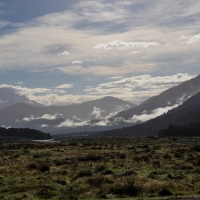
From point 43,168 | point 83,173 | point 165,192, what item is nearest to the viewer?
point 165,192

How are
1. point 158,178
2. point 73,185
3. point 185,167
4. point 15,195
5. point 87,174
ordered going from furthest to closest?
point 185,167, point 87,174, point 158,178, point 73,185, point 15,195

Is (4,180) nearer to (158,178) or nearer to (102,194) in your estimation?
(102,194)

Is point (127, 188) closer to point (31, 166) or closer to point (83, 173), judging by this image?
point (83, 173)

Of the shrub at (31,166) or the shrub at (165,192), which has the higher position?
the shrub at (31,166)

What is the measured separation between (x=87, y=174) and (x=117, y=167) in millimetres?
6242

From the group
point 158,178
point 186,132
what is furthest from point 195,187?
point 186,132

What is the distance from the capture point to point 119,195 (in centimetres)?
2195

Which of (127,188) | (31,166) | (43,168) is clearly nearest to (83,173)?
(43,168)

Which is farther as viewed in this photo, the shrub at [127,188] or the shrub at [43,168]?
the shrub at [43,168]

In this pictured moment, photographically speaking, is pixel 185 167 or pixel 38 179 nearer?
pixel 38 179

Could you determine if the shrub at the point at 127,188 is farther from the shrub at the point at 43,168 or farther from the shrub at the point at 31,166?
the shrub at the point at 31,166

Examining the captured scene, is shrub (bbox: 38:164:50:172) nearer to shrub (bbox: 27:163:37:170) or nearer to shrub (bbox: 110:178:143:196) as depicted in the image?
shrub (bbox: 27:163:37:170)

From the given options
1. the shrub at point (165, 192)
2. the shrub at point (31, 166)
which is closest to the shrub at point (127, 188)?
the shrub at point (165, 192)

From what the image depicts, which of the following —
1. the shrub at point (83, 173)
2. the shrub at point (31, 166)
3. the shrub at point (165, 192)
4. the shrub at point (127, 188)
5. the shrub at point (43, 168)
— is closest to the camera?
the shrub at point (165, 192)
